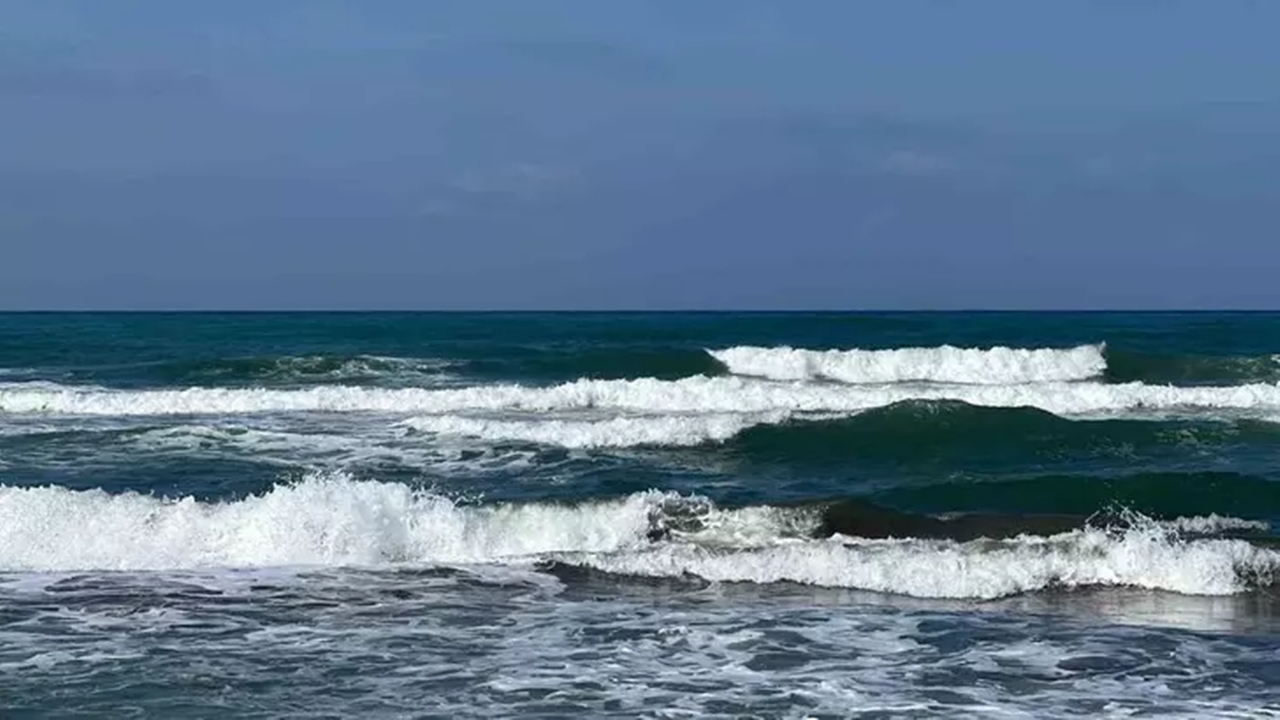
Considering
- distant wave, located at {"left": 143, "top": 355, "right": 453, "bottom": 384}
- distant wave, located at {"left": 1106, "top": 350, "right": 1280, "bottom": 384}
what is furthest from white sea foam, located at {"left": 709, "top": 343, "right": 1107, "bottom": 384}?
distant wave, located at {"left": 143, "top": 355, "right": 453, "bottom": 384}

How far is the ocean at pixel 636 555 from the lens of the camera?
25.7 feet

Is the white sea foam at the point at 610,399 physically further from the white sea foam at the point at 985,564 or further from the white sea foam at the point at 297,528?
the white sea foam at the point at 985,564

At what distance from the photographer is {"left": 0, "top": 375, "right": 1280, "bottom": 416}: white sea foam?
81.7 ft

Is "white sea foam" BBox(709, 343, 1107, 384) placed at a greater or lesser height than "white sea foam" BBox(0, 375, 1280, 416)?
greater

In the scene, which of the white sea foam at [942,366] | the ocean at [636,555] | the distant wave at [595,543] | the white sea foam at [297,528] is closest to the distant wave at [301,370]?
the ocean at [636,555]

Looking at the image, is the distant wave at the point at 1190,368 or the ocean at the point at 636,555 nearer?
the ocean at the point at 636,555

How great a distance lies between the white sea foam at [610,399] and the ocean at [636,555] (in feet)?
0.33

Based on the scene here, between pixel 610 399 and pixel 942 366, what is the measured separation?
379 inches

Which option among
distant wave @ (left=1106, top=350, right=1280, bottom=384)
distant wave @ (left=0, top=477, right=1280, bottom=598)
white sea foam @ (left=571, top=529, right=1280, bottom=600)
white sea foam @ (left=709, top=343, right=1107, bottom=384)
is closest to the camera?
white sea foam @ (left=571, top=529, right=1280, bottom=600)

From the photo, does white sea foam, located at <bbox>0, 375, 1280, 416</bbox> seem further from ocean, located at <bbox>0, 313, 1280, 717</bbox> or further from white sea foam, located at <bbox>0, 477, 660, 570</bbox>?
white sea foam, located at <bbox>0, 477, 660, 570</bbox>

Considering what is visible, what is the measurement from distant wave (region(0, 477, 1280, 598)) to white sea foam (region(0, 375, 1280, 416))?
1157 centimetres

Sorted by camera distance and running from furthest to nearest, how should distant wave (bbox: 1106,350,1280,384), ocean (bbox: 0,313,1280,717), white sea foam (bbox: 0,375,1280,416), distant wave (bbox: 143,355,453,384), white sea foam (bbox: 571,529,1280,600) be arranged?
distant wave (bbox: 143,355,453,384) → distant wave (bbox: 1106,350,1280,384) → white sea foam (bbox: 0,375,1280,416) → white sea foam (bbox: 571,529,1280,600) → ocean (bbox: 0,313,1280,717)

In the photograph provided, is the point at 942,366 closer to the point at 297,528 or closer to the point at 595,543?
the point at 595,543

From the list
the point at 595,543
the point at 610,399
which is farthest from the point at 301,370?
the point at 595,543
